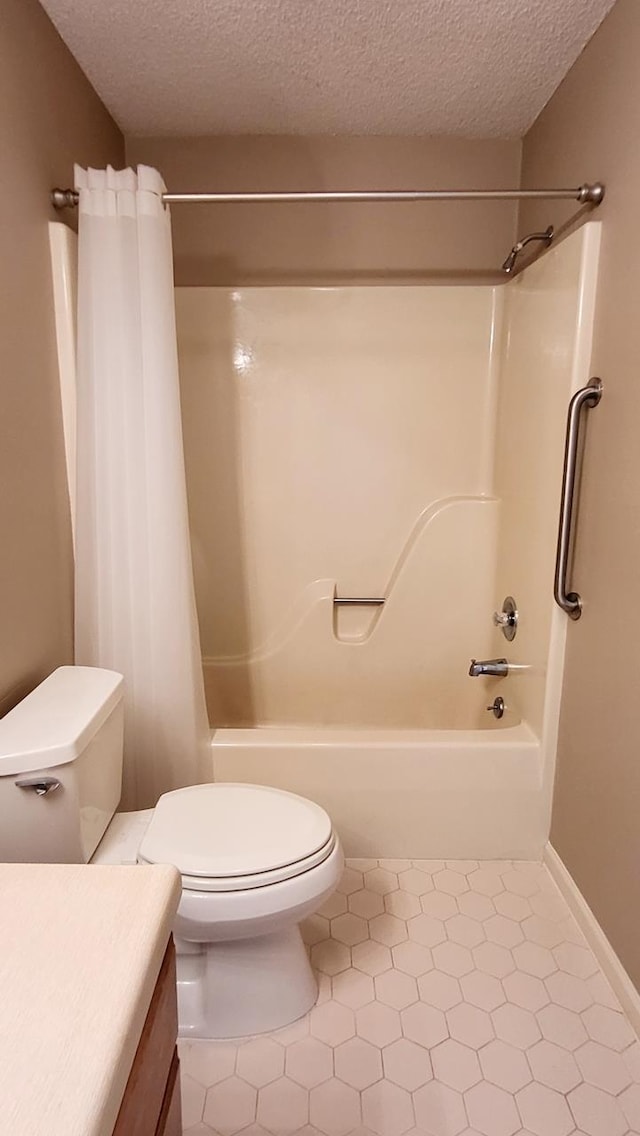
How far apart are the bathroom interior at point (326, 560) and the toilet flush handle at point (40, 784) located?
2cm

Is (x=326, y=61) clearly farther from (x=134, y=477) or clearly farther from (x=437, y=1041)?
(x=437, y=1041)

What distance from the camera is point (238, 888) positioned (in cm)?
135

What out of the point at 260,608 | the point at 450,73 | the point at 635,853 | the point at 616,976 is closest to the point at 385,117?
the point at 450,73

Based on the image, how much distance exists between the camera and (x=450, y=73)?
193cm

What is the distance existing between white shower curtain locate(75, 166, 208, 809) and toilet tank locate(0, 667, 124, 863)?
339mm

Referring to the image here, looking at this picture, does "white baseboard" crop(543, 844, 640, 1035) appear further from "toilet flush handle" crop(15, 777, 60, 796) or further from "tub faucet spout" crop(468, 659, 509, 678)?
"toilet flush handle" crop(15, 777, 60, 796)

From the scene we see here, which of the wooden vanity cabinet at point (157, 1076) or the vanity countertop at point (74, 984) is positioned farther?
the wooden vanity cabinet at point (157, 1076)

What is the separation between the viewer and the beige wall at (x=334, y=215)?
2.39 m

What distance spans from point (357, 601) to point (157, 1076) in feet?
6.18

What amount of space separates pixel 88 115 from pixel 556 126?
1.35m

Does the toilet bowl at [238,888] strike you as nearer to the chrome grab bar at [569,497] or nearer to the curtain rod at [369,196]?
the chrome grab bar at [569,497]

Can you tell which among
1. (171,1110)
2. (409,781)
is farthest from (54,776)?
(409,781)

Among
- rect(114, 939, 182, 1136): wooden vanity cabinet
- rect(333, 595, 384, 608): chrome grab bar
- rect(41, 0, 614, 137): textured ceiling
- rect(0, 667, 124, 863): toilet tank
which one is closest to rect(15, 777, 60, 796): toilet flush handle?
rect(0, 667, 124, 863): toilet tank

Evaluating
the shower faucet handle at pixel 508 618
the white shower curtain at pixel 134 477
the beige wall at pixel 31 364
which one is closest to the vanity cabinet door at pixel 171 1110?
the beige wall at pixel 31 364
